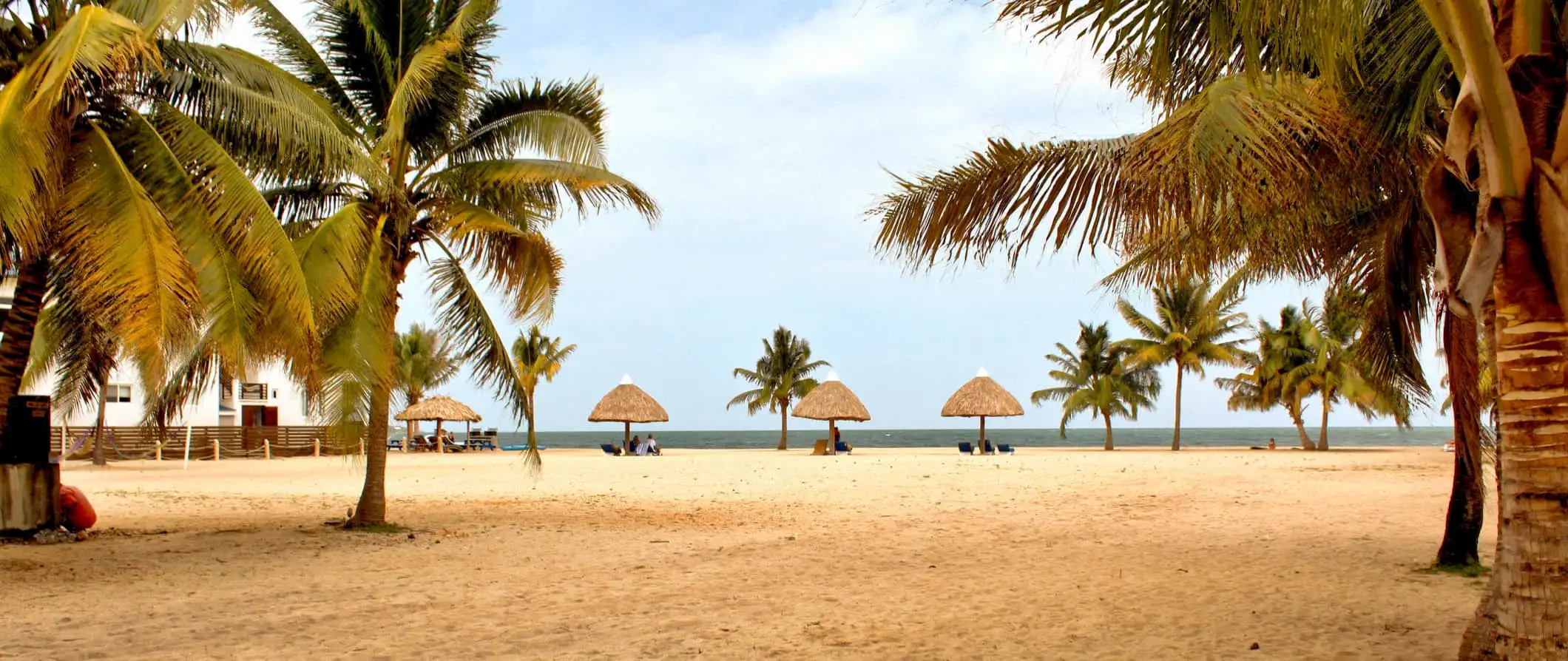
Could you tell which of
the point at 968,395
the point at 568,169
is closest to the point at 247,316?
the point at 568,169

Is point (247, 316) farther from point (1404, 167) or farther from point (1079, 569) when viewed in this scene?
point (1404, 167)

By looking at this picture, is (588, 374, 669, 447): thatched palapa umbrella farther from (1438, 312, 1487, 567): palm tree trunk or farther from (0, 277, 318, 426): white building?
(1438, 312, 1487, 567): palm tree trunk

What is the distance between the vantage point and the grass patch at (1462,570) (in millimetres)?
6684

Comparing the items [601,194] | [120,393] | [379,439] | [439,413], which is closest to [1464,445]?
[601,194]

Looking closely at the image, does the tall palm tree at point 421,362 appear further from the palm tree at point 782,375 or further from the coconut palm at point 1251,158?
the coconut palm at point 1251,158

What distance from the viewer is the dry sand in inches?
201

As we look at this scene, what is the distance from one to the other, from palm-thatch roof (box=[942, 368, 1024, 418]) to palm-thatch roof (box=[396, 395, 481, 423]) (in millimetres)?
17208

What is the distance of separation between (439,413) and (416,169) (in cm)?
2683

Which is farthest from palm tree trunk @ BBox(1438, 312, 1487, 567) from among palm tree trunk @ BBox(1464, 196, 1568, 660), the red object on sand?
the red object on sand

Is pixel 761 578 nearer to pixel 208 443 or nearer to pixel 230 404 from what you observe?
pixel 208 443

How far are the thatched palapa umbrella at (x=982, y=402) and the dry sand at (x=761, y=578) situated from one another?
17455 mm

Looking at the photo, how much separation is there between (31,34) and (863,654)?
8307mm

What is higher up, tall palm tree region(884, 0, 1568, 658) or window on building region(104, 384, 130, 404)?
tall palm tree region(884, 0, 1568, 658)

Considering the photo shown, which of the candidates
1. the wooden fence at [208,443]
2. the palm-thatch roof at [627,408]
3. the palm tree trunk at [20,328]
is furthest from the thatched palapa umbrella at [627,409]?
the palm tree trunk at [20,328]
